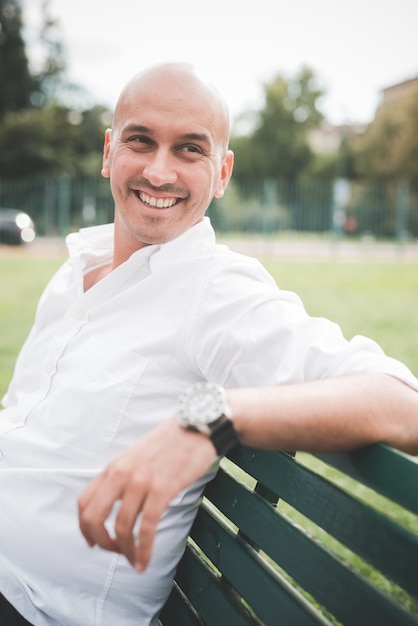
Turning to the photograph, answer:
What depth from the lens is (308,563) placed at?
124 centimetres

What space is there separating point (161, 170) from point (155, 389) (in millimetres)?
663

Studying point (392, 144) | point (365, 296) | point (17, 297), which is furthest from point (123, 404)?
point (392, 144)

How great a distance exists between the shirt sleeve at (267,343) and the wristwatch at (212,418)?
9.0 inches

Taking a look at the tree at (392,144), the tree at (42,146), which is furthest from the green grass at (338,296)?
the tree at (392,144)

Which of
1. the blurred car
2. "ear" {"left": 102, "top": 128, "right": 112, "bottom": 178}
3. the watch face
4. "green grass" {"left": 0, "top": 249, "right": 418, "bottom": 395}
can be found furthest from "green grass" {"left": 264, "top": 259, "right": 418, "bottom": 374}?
the blurred car

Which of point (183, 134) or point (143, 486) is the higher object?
point (183, 134)

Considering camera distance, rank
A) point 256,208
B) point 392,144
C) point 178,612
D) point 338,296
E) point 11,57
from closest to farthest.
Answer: point 178,612 < point 338,296 < point 256,208 < point 11,57 < point 392,144

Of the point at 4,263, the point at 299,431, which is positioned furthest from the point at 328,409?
the point at 4,263

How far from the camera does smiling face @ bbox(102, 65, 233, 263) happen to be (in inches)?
70.2

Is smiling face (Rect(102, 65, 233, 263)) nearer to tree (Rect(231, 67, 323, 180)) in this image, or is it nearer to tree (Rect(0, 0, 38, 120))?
tree (Rect(0, 0, 38, 120))

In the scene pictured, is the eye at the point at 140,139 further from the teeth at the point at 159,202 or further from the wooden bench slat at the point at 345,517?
the wooden bench slat at the point at 345,517

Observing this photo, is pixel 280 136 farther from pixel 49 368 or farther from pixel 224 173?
pixel 49 368

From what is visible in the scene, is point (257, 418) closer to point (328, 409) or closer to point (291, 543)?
point (328, 409)

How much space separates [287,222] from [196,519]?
2488cm
